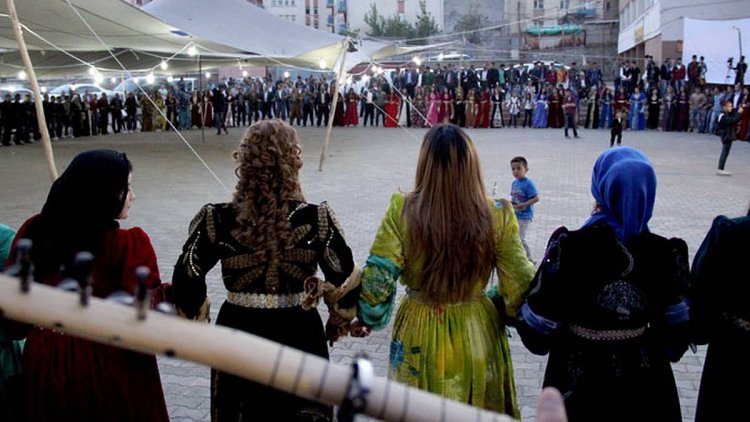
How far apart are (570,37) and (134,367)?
51758mm

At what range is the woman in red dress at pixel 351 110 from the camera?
95.0ft

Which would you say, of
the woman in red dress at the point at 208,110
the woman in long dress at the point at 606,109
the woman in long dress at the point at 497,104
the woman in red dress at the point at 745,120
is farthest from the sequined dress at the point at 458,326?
the woman in long dress at the point at 497,104

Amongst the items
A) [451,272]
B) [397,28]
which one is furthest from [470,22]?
[451,272]

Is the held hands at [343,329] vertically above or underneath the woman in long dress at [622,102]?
underneath

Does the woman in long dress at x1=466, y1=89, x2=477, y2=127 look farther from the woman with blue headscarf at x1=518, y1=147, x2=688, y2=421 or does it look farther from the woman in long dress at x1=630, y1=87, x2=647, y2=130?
the woman with blue headscarf at x1=518, y1=147, x2=688, y2=421

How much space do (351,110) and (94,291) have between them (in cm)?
2696

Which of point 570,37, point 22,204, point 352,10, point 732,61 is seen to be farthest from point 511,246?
point 352,10

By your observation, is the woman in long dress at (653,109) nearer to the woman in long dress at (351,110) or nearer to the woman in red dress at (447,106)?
the woman in red dress at (447,106)

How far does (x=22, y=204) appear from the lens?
1116cm

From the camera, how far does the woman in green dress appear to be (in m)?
2.87

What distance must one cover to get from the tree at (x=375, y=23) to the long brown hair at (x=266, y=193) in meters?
64.2

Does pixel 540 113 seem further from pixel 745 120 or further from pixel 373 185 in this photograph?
pixel 373 185

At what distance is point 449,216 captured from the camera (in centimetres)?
286

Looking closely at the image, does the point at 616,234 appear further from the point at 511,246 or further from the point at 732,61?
the point at 732,61
